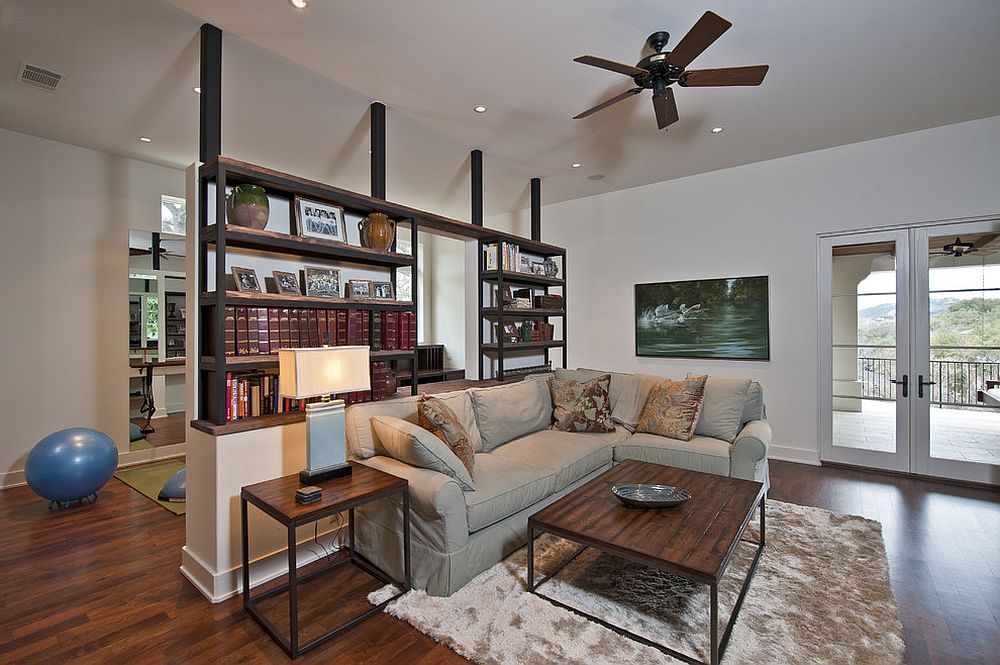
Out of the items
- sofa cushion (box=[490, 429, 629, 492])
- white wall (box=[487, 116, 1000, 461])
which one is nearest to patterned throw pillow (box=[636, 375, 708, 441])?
sofa cushion (box=[490, 429, 629, 492])

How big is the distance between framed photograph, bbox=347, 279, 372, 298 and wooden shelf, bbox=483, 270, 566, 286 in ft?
4.78

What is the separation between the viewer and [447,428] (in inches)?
111

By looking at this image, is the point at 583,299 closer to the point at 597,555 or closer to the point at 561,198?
the point at 561,198

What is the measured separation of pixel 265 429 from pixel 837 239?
5.18 m

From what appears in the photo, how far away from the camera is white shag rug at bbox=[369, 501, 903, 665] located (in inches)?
77.2

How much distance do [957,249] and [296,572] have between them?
562cm

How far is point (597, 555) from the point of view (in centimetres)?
277

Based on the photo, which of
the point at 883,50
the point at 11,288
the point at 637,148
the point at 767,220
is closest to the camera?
the point at 883,50

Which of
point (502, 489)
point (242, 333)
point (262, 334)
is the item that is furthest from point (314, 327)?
point (502, 489)

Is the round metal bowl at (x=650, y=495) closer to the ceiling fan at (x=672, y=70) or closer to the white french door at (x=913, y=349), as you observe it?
the ceiling fan at (x=672, y=70)

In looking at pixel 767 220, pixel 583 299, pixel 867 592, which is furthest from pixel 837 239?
pixel 867 592

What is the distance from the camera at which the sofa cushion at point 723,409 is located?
12.1ft

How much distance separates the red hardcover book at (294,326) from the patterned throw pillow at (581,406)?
2151 millimetres

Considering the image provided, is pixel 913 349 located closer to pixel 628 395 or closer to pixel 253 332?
pixel 628 395
